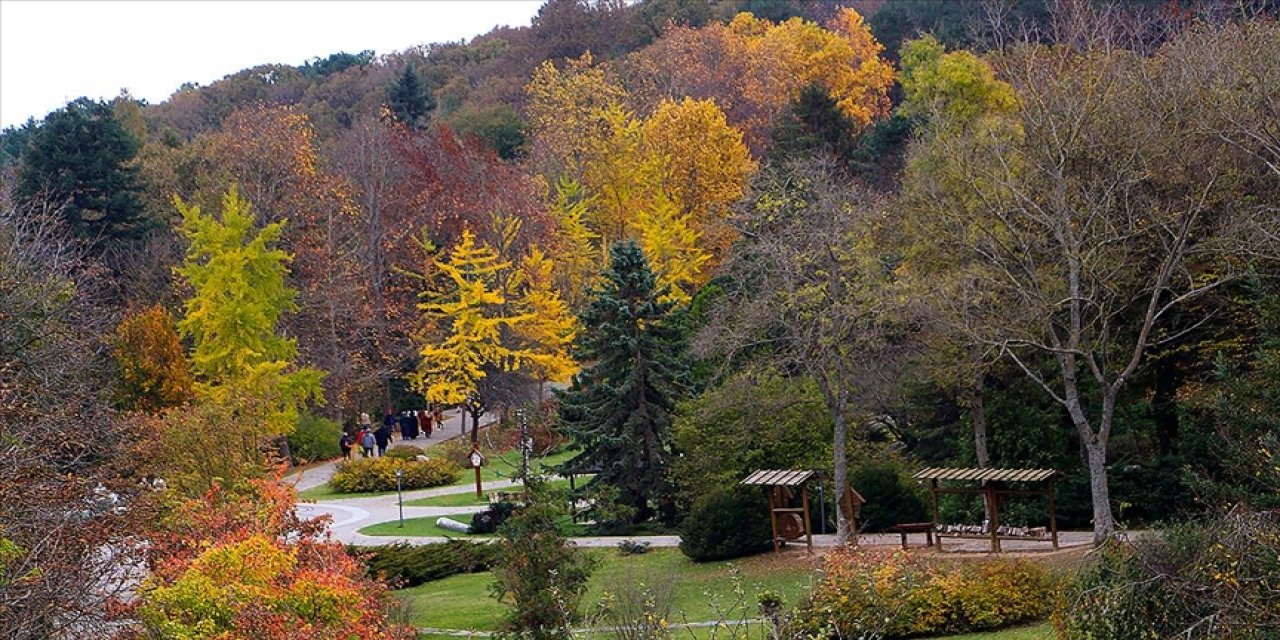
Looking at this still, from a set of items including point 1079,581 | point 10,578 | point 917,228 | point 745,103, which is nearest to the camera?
point 10,578

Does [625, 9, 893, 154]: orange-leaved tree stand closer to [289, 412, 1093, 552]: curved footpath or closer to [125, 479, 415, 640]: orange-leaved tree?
[289, 412, 1093, 552]: curved footpath

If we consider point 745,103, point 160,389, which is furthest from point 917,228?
point 745,103

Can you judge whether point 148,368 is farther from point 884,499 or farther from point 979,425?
point 979,425

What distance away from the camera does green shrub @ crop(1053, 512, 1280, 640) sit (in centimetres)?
1432

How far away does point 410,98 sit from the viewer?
84750mm

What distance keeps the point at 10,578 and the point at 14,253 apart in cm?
2215

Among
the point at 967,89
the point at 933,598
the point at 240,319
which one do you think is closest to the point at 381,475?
the point at 240,319

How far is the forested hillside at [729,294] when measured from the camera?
24984mm

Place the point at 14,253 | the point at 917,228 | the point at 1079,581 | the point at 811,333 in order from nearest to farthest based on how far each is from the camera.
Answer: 1. the point at 1079,581
2. the point at 811,333
3. the point at 917,228
4. the point at 14,253

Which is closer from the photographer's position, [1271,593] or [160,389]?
[1271,593]

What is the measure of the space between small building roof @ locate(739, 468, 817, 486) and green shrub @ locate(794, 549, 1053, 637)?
5798mm

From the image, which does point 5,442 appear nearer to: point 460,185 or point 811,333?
point 811,333

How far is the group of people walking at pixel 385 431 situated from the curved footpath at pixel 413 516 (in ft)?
3.04

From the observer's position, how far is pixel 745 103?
2825 inches
